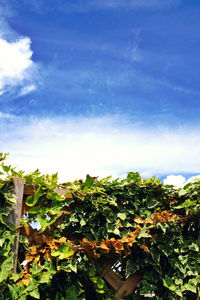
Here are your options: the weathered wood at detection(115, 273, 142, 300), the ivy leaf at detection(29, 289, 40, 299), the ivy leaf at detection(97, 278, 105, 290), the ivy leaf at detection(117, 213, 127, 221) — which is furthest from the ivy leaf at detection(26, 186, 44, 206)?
the weathered wood at detection(115, 273, 142, 300)

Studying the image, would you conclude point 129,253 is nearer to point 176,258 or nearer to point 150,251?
point 150,251

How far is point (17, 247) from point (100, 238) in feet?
3.30

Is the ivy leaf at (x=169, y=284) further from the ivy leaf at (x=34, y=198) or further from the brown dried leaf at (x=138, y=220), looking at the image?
the ivy leaf at (x=34, y=198)

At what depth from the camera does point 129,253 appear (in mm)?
3744

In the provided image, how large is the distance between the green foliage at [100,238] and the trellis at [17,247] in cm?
6

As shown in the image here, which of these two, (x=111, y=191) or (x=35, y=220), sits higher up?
(x=111, y=191)

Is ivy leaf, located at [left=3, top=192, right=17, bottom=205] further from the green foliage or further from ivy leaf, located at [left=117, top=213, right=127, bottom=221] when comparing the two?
ivy leaf, located at [left=117, top=213, right=127, bottom=221]

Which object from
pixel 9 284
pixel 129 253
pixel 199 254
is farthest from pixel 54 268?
pixel 199 254

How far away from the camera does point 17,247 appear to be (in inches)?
133

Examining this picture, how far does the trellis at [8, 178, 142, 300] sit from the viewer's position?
3.42m

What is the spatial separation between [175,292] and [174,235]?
2.33 ft

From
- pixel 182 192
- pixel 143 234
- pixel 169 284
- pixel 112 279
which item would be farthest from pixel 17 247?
pixel 182 192

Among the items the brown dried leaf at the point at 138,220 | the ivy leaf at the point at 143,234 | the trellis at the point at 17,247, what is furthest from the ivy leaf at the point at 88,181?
the ivy leaf at the point at 143,234

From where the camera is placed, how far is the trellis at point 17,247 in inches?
134
